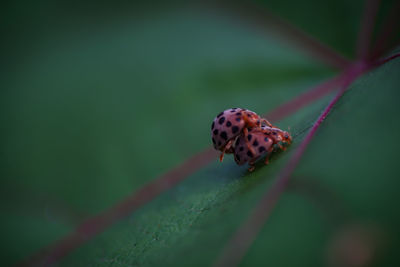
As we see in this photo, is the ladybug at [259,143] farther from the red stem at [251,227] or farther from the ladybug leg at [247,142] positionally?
the red stem at [251,227]

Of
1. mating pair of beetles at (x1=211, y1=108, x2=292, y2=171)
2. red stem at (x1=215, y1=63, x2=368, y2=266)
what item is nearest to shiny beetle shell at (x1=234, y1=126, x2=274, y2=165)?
mating pair of beetles at (x1=211, y1=108, x2=292, y2=171)

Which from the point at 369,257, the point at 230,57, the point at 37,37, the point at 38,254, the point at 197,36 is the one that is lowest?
the point at 38,254

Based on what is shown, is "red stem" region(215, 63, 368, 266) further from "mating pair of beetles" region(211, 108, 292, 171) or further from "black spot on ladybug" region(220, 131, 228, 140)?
"black spot on ladybug" region(220, 131, 228, 140)

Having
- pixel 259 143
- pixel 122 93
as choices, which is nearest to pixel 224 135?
pixel 259 143

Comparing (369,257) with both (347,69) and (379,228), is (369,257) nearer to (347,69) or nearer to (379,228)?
(379,228)

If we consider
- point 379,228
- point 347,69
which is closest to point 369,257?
point 379,228

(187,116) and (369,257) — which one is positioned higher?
(187,116)

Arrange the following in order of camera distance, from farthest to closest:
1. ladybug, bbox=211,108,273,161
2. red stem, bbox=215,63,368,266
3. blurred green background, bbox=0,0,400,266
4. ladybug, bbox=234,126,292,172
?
blurred green background, bbox=0,0,400,266, ladybug, bbox=211,108,273,161, ladybug, bbox=234,126,292,172, red stem, bbox=215,63,368,266

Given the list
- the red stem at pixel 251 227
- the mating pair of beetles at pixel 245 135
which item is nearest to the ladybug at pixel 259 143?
the mating pair of beetles at pixel 245 135

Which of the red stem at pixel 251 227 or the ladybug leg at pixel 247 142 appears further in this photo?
the ladybug leg at pixel 247 142
